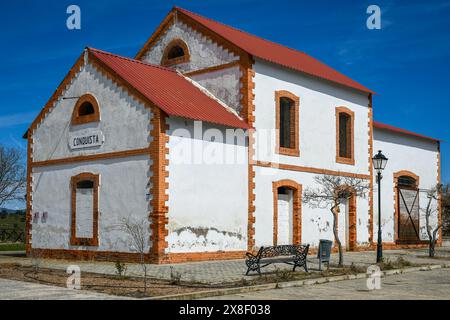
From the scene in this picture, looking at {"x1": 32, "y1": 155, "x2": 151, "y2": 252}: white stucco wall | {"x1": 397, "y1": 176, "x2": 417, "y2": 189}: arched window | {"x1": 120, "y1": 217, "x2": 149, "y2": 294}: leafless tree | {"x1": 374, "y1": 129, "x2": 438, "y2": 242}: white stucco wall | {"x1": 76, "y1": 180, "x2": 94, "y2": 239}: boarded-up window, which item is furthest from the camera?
{"x1": 397, "y1": 176, "x2": 417, "y2": 189}: arched window

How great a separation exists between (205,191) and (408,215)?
1434 centimetres

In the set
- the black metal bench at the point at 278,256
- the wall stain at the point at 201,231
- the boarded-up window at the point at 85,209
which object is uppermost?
the boarded-up window at the point at 85,209

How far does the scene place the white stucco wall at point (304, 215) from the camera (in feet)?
72.2

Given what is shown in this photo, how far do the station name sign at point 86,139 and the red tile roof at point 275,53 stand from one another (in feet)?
20.1

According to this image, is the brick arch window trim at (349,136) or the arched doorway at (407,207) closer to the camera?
the brick arch window trim at (349,136)

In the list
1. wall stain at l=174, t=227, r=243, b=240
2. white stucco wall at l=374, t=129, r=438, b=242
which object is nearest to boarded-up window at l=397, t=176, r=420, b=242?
white stucco wall at l=374, t=129, r=438, b=242

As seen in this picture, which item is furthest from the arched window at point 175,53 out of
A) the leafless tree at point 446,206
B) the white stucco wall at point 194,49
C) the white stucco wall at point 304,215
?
the leafless tree at point 446,206

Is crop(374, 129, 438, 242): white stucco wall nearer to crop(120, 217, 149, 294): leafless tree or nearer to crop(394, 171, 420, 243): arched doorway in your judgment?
crop(394, 171, 420, 243): arched doorway

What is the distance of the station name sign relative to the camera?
20844mm

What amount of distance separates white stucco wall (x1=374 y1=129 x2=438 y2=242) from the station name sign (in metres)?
13.6

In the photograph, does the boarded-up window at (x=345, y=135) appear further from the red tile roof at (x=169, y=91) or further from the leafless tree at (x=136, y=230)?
the leafless tree at (x=136, y=230)

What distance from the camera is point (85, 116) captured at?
2145 centimetres

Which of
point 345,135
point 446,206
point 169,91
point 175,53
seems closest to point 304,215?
point 345,135

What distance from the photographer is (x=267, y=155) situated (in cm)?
2252
